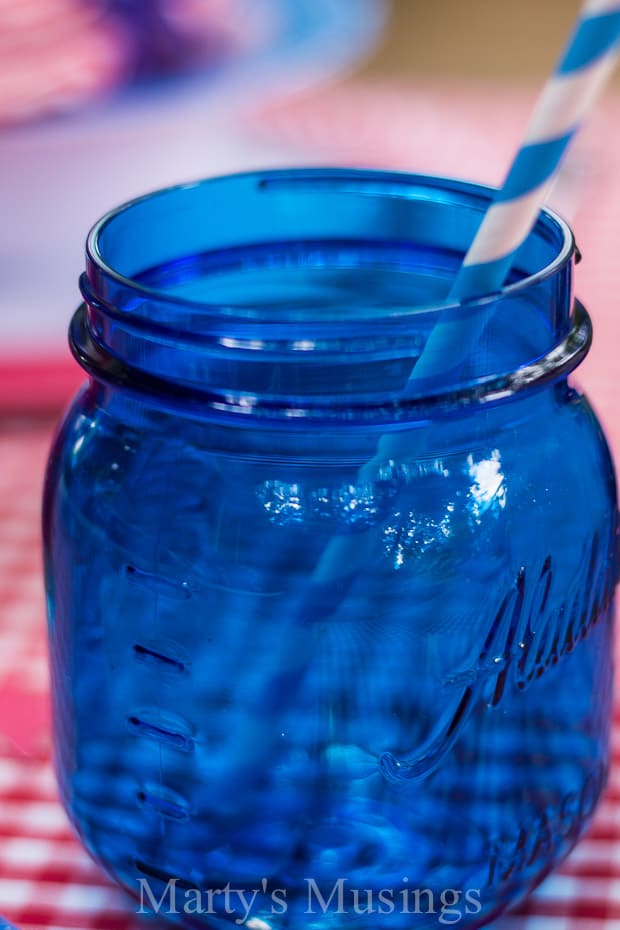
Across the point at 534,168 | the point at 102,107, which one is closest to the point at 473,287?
the point at 534,168

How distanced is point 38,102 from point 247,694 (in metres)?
0.40

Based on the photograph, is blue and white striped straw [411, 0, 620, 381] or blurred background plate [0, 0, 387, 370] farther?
blurred background plate [0, 0, 387, 370]

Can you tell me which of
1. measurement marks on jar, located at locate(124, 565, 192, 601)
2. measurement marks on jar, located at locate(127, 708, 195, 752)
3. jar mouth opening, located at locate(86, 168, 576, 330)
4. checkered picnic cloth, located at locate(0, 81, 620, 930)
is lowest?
checkered picnic cloth, located at locate(0, 81, 620, 930)

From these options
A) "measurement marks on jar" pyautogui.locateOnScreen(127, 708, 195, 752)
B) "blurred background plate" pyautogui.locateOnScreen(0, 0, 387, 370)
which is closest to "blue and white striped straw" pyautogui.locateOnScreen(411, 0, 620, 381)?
"measurement marks on jar" pyautogui.locateOnScreen(127, 708, 195, 752)

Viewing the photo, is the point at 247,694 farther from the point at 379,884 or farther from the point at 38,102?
the point at 38,102

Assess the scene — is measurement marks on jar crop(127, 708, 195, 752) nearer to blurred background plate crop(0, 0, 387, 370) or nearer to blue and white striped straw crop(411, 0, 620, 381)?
blue and white striped straw crop(411, 0, 620, 381)

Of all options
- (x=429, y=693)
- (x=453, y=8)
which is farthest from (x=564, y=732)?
(x=453, y=8)

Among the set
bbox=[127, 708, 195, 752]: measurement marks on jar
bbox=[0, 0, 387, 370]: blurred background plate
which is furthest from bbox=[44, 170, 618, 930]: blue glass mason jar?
bbox=[0, 0, 387, 370]: blurred background plate

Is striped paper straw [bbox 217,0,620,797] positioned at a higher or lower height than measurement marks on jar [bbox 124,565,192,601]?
higher

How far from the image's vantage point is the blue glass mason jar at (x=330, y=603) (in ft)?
1.03

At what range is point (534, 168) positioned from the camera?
306mm

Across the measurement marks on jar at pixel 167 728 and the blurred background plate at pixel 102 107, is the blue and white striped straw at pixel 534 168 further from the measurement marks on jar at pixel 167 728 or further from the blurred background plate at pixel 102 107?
the blurred background plate at pixel 102 107

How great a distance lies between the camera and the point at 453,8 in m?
2.25

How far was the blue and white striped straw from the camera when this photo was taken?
293mm
